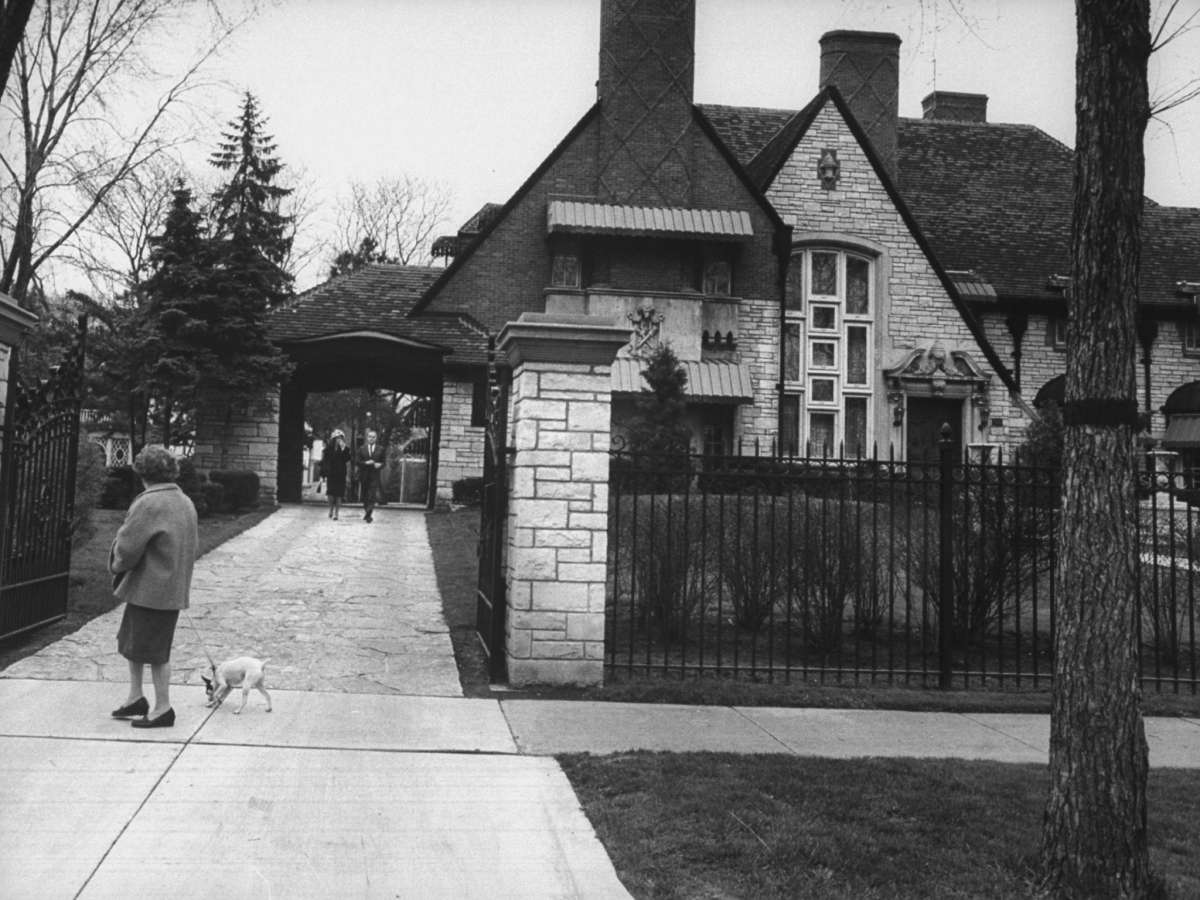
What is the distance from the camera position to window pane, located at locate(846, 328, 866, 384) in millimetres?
25000

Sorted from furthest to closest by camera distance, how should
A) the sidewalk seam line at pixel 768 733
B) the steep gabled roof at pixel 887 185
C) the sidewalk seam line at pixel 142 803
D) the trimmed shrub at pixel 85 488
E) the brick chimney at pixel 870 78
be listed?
1. the brick chimney at pixel 870 78
2. the steep gabled roof at pixel 887 185
3. the trimmed shrub at pixel 85 488
4. the sidewalk seam line at pixel 768 733
5. the sidewalk seam line at pixel 142 803

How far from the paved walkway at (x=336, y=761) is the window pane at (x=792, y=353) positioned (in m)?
15.6

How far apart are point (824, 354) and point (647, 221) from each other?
521cm

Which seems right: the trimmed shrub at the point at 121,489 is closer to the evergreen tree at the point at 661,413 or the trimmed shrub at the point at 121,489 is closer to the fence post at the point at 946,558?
the evergreen tree at the point at 661,413

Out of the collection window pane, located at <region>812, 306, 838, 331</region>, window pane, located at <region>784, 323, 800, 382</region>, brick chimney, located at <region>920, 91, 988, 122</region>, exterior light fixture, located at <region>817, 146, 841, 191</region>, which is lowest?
window pane, located at <region>784, 323, 800, 382</region>

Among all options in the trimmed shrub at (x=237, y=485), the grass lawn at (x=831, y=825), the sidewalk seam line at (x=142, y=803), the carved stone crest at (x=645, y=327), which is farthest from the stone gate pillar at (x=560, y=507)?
the trimmed shrub at (x=237, y=485)

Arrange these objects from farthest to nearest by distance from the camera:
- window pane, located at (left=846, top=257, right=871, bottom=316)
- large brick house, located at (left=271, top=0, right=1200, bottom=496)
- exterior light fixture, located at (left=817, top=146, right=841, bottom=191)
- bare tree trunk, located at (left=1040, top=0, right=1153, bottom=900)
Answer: window pane, located at (left=846, top=257, right=871, bottom=316) → exterior light fixture, located at (left=817, top=146, right=841, bottom=191) → large brick house, located at (left=271, top=0, right=1200, bottom=496) → bare tree trunk, located at (left=1040, top=0, right=1153, bottom=900)

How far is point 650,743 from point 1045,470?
15.3 feet

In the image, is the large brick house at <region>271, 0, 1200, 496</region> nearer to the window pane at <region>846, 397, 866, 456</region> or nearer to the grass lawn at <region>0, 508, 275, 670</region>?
the window pane at <region>846, 397, 866, 456</region>

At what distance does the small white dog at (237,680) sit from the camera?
278 inches

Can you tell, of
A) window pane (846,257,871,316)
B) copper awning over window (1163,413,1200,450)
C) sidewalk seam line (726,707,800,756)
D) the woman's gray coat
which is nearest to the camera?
the woman's gray coat

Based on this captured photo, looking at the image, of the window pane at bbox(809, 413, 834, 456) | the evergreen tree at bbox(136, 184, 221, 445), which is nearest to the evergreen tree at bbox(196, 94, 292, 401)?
the evergreen tree at bbox(136, 184, 221, 445)

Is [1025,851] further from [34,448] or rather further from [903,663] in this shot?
[34,448]

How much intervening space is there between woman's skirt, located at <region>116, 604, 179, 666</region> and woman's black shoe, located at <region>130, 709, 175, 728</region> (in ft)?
1.04
